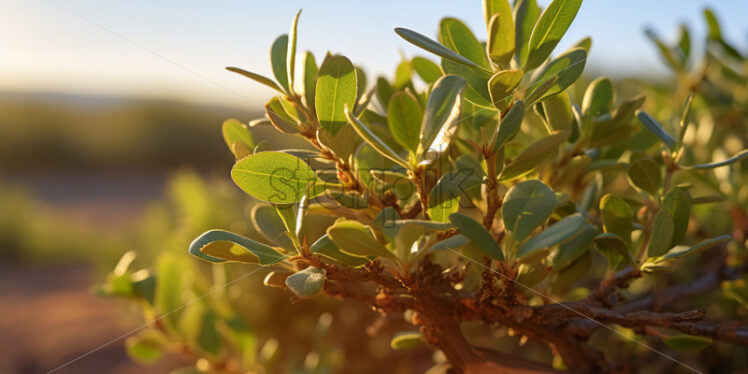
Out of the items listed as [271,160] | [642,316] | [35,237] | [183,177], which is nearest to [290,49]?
[271,160]

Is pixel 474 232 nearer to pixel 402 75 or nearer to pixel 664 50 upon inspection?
pixel 402 75

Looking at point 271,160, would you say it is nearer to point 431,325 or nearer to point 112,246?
point 431,325

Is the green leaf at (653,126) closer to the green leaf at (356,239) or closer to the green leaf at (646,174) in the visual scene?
the green leaf at (646,174)

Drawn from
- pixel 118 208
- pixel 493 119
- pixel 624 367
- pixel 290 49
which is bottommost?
pixel 118 208

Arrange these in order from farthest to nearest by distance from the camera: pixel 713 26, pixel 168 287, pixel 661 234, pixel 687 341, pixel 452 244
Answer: pixel 713 26, pixel 168 287, pixel 687 341, pixel 661 234, pixel 452 244

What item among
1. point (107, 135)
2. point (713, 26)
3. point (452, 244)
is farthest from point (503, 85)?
point (107, 135)

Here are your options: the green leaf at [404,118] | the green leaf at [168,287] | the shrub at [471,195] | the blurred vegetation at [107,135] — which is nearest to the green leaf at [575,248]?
the shrub at [471,195]
